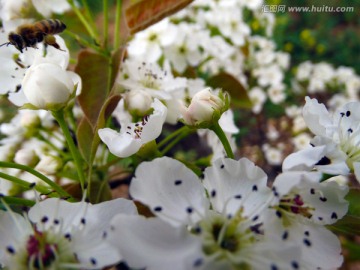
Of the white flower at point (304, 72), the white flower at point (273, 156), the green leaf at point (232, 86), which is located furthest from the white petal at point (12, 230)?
the white flower at point (304, 72)

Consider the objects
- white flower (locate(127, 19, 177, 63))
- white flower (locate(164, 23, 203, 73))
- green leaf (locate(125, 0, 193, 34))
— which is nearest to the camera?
green leaf (locate(125, 0, 193, 34))

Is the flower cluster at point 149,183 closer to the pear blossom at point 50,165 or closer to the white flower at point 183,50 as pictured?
the pear blossom at point 50,165

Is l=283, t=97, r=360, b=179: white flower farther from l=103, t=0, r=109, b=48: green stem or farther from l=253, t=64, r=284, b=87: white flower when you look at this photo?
l=253, t=64, r=284, b=87: white flower

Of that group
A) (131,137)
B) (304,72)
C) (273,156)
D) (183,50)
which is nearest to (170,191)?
(131,137)

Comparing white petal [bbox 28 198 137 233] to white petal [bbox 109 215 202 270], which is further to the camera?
white petal [bbox 28 198 137 233]

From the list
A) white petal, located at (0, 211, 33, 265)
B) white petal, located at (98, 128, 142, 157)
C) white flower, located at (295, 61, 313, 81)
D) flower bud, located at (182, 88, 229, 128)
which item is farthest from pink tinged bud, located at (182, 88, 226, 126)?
white flower, located at (295, 61, 313, 81)

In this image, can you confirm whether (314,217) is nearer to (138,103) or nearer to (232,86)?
(138,103)

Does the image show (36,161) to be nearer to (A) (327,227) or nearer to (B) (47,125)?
(B) (47,125)
